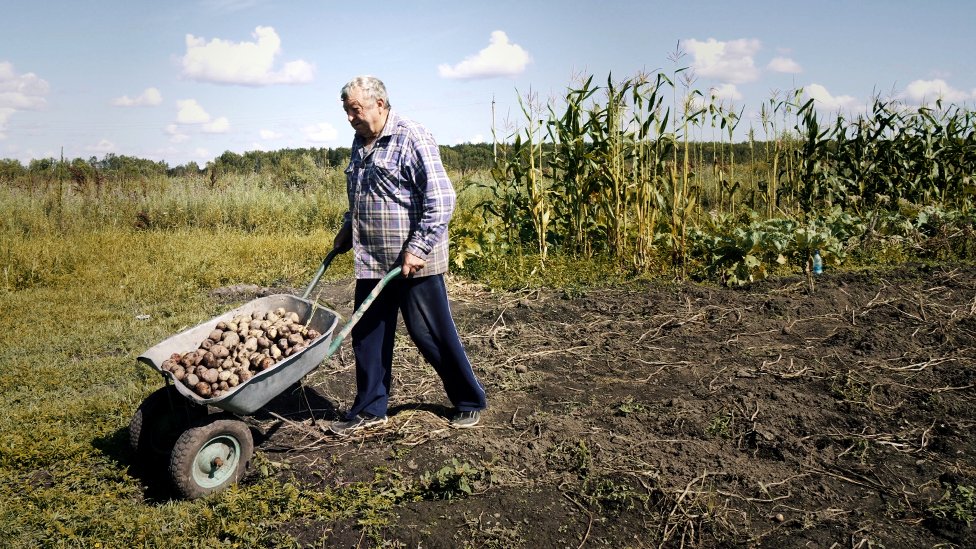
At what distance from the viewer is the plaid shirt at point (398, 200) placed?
3645 millimetres

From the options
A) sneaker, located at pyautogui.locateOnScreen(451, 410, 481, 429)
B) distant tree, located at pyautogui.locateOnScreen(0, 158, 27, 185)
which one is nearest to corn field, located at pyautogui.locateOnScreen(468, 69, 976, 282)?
sneaker, located at pyautogui.locateOnScreen(451, 410, 481, 429)

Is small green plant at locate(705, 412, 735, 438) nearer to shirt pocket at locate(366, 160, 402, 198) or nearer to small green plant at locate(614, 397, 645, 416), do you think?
small green plant at locate(614, 397, 645, 416)

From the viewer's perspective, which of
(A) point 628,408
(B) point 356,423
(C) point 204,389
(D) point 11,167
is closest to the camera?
(C) point 204,389

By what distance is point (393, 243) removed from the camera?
12.3ft

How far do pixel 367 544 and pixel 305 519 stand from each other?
36cm

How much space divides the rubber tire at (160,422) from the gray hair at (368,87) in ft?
5.59

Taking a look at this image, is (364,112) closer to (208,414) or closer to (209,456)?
(208,414)

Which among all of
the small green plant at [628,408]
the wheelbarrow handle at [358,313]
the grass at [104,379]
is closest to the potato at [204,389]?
the grass at [104,379]

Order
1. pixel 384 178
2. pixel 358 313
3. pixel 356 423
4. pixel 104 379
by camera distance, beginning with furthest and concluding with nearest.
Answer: pixel 104 379 → pixel 356 423 → pixel 384 178 → pixel 358 313

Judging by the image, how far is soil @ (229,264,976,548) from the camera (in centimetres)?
313

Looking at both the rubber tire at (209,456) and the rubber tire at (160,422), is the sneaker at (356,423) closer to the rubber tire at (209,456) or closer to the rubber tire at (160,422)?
the rubber tire at (209,456)

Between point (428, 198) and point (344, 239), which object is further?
point (344, 239)

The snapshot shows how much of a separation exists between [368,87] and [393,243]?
2.61 ft

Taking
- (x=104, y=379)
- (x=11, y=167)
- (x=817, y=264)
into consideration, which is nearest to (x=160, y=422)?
(x=104, y=379)
